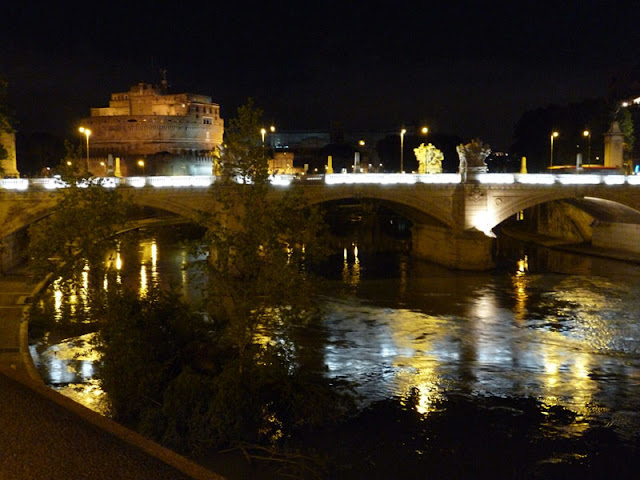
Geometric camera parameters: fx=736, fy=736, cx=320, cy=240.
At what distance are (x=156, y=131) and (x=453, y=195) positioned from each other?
5954cm

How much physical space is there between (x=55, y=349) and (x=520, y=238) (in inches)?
1519

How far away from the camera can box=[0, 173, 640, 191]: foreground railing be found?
115 feet

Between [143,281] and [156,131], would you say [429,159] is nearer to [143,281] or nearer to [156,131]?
[143,281]

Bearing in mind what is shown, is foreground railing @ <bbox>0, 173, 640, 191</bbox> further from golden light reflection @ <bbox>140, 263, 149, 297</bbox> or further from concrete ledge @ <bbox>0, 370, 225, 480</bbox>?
concrete ledge @ <bbox>0, 370, 225, 480</bbox>

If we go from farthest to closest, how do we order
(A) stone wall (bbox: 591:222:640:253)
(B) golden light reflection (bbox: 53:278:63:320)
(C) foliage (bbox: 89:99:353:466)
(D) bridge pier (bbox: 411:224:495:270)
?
1. (A) stone wall (bbox: 591:222:640:253)
2. (D) bridge pier (bbox: 411:224:495:270)
3. (B) golden light reflection (bbox: 53:278:63:320)
4. (C) foliage (bbox: 89:99:353:466)

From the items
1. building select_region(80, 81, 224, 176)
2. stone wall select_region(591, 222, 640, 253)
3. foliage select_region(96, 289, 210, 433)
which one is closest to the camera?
foliage select_region(96, 289, 210, 433)

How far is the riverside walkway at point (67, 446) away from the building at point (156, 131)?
69.4m

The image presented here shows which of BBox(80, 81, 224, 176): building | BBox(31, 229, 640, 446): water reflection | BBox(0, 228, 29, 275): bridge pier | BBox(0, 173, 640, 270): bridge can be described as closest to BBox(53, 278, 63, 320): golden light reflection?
BBox(31, 229, 640, 446): water reflection

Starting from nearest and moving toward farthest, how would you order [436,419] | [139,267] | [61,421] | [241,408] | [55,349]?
[61,421] < [241,408] < [436,419] < [55,349] < [139,267]

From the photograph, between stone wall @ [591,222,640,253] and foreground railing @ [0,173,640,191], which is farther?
stone wall @ [591,222,640,253]

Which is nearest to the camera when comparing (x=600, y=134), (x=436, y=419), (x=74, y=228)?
(x=436, y=419)

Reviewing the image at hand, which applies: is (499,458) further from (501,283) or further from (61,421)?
(501,283)

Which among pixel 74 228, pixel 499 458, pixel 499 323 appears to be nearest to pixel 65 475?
pixel 499 458

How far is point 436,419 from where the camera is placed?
17125 millimetres
